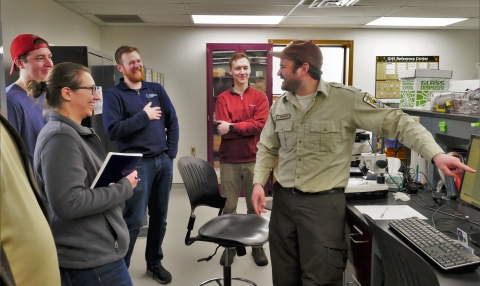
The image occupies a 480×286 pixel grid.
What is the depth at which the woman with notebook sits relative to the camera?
124 centimetres

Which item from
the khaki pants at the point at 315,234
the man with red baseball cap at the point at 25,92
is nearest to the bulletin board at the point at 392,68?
the khaki pants at the point at 315,234

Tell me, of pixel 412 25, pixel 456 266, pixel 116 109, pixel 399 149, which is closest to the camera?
pixel 456 266

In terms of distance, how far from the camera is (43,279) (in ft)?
2.85

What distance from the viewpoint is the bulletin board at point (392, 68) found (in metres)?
5.59

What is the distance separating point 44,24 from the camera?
367cm

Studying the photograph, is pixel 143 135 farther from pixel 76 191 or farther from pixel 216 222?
pixel 76 191

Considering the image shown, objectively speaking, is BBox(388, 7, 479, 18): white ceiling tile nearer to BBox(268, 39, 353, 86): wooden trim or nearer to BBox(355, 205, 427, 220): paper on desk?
BBox(268, 39, 353, 86): wooden trim

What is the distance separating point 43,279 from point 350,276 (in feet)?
5.03

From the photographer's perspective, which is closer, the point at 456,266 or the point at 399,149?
the point at 456,266

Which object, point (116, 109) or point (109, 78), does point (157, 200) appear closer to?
point (116, 109)

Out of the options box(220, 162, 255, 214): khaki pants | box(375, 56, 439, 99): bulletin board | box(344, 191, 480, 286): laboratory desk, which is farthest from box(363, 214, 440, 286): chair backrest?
box(375, 56, 439, 99): bulletin board

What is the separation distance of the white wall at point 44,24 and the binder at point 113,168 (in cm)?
213

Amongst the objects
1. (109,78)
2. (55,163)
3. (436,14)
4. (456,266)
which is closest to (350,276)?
(456,266)

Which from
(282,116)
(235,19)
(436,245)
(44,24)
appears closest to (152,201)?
(282,116)
